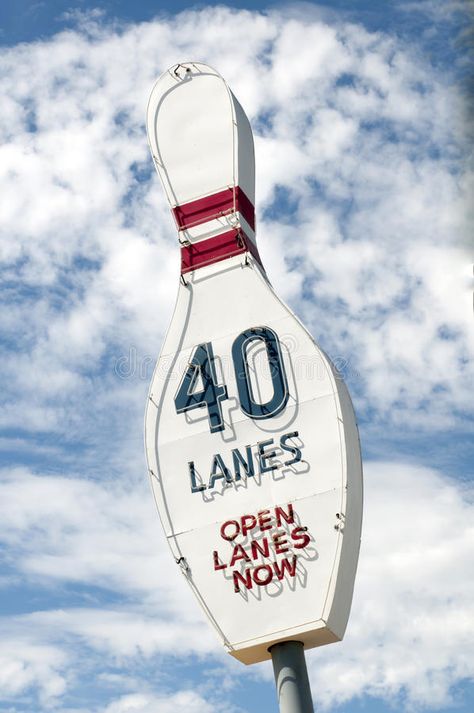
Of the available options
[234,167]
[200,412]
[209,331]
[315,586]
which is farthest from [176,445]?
[234,167]

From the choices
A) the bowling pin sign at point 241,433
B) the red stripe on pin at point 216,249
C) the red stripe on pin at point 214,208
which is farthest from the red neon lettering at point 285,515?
the red stripe on pin at point 214,208

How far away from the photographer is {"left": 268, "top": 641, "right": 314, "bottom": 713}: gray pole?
13.0m

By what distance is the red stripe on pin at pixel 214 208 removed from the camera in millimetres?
16375

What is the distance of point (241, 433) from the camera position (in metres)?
14.7

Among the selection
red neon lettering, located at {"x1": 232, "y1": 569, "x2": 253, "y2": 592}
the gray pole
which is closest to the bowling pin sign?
red neon lettering, located at {"x1": 232, "y1": 569, "x2": 253, "y2": 592}

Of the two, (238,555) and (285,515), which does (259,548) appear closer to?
(238,555)

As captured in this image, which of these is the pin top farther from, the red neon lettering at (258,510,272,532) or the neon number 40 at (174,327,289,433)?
the red neon lettering at (258,510,272,532)

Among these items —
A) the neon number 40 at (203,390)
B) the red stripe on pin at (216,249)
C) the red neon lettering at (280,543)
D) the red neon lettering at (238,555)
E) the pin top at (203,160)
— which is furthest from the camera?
the pin top at (203,160)

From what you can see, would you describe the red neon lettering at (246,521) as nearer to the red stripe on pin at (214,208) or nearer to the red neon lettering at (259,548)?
the red neon lettering at (259,548)

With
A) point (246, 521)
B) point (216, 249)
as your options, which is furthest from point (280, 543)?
point (216, 249)

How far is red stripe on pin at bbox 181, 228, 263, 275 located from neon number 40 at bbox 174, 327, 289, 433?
1.50 metres

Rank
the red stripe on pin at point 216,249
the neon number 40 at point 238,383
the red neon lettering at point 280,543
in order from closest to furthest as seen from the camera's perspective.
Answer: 1. the red neon lettering at point 280,543
2. the neon number 40 at point 238,383
3. the red stripe on pin at point 216,249

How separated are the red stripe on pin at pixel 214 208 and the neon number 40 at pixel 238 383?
226 cm

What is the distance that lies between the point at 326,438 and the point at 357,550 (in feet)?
5.28
